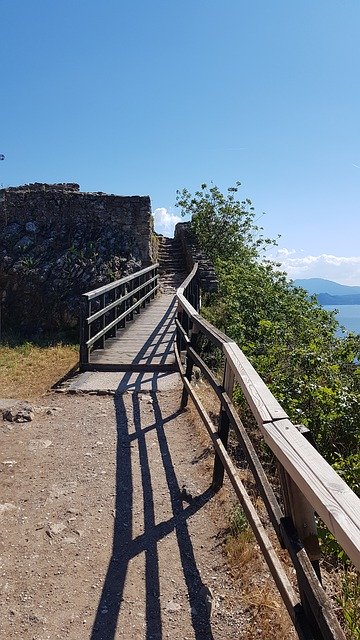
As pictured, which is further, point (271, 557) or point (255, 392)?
point (255, 392)

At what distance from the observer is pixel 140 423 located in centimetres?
484

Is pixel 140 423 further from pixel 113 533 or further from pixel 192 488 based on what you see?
→ pixel 113 533

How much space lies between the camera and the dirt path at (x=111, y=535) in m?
2.31

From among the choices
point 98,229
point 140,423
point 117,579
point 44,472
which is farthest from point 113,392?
point 98,229

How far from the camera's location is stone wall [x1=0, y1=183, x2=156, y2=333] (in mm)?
12000

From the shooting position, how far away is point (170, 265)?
59.8 feet

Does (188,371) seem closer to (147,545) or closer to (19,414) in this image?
(19,414)

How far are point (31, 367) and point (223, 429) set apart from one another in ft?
18.9

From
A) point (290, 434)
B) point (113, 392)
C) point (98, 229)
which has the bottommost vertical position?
point (113, 392)

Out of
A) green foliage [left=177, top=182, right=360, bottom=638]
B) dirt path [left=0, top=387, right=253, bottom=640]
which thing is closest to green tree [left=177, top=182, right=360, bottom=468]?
green foliage [left=177, top=182, right=360, bottom=638]

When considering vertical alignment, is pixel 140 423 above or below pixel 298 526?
below

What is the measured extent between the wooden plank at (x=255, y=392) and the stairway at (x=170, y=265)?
12.1 m

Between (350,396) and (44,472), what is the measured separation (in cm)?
352

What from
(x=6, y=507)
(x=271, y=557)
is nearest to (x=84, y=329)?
(x=6, y=507)
